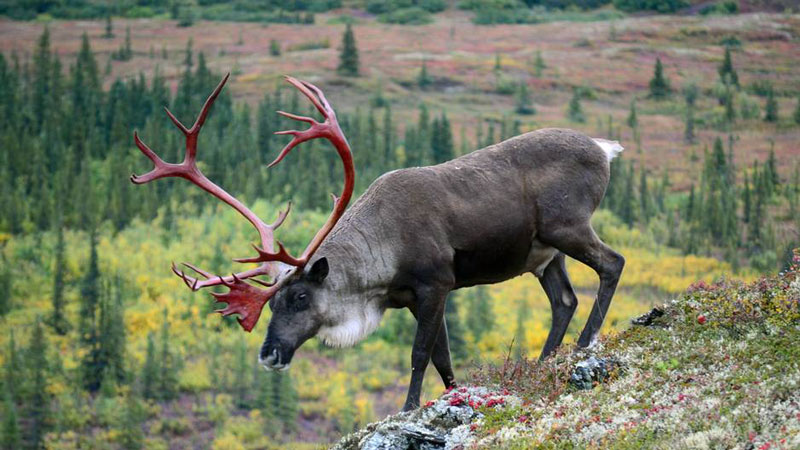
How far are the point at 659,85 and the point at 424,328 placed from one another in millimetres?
68601

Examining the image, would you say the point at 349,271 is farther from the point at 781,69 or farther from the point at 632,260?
the point at 781,69

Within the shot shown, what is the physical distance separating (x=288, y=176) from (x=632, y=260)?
19.3 m

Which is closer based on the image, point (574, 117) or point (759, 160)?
point (759, 160)

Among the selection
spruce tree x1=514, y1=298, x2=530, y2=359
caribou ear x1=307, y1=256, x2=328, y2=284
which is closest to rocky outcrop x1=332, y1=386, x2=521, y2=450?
caribou ear x1=307, y1=256, x2=328, y2=284

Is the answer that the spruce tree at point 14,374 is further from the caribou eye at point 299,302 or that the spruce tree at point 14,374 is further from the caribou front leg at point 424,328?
the caribou front leg at point 424,328

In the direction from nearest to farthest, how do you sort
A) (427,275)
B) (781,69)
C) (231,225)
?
(427,275) < (231,225) < (781,69)

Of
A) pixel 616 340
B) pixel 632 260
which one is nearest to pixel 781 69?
pixel 632 260

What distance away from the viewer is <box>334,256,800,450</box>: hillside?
9109 millimetres

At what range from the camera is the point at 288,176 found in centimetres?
6431

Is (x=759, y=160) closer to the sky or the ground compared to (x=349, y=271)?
closer to the ground

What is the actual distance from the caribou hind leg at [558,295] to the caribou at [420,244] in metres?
0.22

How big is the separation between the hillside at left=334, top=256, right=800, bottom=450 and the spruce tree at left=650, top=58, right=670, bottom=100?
2606 inches

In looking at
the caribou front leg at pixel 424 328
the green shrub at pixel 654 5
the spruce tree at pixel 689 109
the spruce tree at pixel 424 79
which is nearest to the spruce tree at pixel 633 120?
the spruce tree at pixel 689 109

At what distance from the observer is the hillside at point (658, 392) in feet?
29.9
